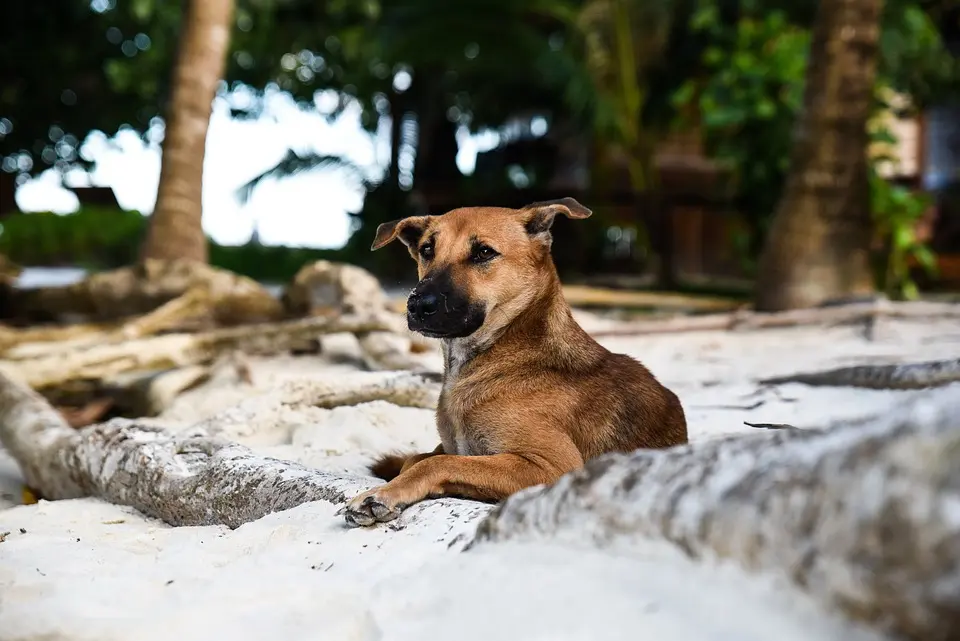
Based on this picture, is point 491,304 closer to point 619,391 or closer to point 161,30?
point 619,391

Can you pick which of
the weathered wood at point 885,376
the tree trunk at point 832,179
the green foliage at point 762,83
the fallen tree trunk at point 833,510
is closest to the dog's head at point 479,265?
the fallen tree trunk at point 833,510

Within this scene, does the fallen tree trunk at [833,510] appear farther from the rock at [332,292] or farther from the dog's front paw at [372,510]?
the rock at [332,292]

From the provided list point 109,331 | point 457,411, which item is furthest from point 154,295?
point 457,411

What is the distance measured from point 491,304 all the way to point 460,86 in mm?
15150

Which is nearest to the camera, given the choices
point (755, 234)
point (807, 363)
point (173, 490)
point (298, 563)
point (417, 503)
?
point (298, 563)

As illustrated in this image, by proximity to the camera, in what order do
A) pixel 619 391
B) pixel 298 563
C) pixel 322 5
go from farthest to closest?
pixel 322 5 → pixel 619 391 → pixel 298 563

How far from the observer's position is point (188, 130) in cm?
990

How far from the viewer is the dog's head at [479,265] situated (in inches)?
129

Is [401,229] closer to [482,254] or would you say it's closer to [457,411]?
[482,254]

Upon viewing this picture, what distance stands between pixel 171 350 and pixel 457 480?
15.6 ft

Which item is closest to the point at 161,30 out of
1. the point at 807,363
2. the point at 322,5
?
the point at 322,5

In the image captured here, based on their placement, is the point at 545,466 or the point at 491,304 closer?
the point at 545,466

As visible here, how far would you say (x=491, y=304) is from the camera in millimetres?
3406

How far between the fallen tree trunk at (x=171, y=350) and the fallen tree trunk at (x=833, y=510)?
4933 mm
